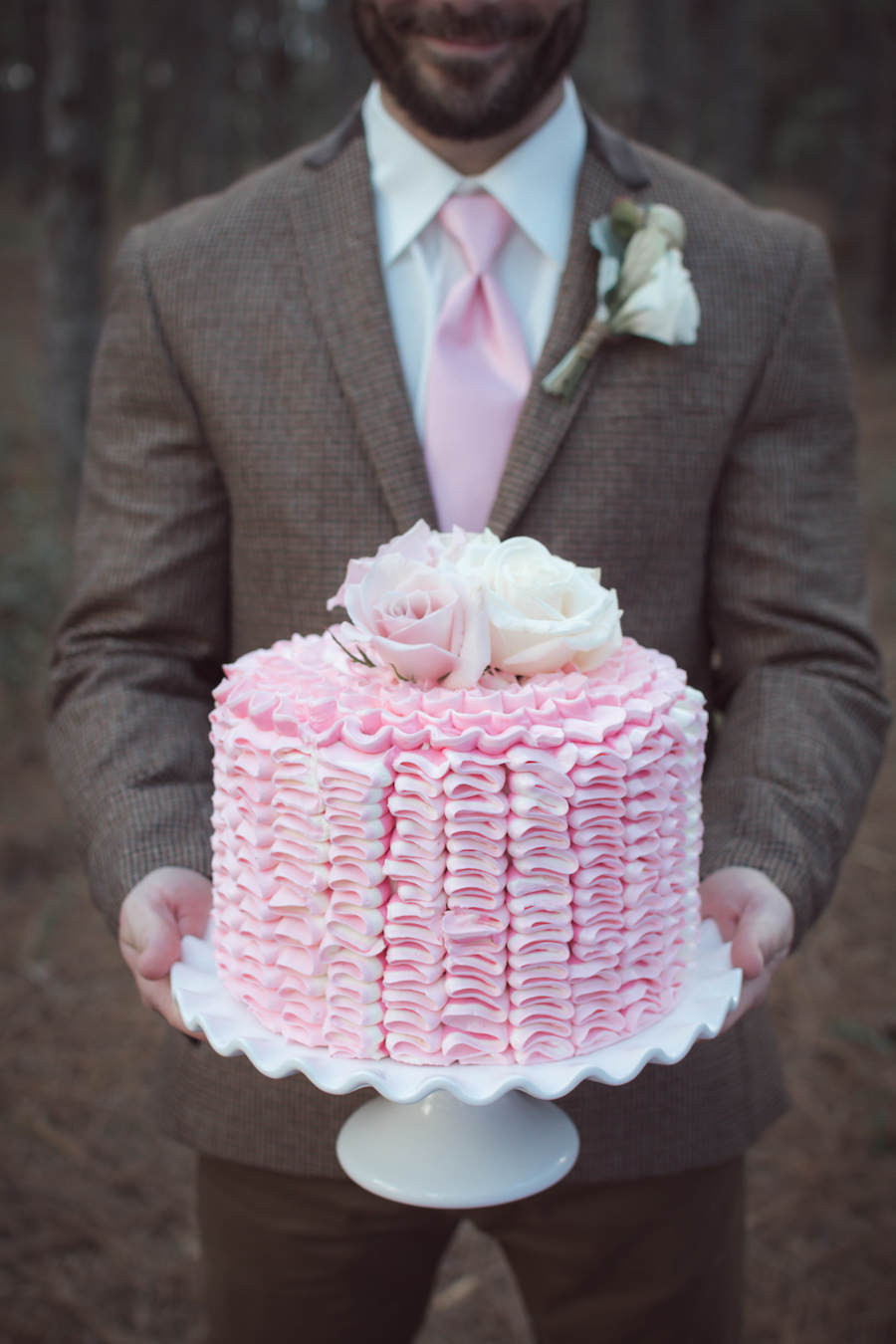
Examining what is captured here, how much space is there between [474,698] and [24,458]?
1030 cm

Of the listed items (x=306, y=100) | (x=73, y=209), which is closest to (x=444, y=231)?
(x=73, y=209)

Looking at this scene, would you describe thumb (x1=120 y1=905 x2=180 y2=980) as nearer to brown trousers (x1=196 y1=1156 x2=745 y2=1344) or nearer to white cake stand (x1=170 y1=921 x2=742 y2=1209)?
white cake stand (x1=170 y1=921 x2=742 y2=1209)

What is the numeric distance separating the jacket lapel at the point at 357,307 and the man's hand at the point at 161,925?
61 cm

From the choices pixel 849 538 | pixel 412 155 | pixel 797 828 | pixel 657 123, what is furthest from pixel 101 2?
pixel 797 828

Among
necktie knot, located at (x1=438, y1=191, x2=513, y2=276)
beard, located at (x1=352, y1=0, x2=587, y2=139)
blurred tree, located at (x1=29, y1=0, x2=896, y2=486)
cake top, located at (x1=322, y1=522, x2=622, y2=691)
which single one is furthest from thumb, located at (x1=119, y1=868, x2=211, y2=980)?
blurred tree, located at (x1=29, y1=0, x2=896, y2=486)

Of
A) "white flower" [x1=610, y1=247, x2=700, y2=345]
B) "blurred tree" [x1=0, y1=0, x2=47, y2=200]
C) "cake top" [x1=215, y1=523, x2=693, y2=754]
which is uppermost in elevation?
"white flower" [x1=610, y1=247, x2=700, y2=345]

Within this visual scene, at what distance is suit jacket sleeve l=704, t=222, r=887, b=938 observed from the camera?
186 centimetres

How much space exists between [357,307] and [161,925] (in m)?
0.97

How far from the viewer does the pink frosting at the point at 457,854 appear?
1.18m

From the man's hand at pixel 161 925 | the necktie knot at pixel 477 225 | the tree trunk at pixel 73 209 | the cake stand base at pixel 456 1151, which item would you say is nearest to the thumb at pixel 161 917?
the man's hand at pixel 161 925

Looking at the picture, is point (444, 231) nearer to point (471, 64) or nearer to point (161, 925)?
point (471, 64)

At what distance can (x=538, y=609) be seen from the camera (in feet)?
4.11

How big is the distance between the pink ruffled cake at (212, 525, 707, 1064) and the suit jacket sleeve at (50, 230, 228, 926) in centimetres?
57

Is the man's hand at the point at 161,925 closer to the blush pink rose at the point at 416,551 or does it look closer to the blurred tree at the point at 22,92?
the blush pink rose at the point at 416,551
